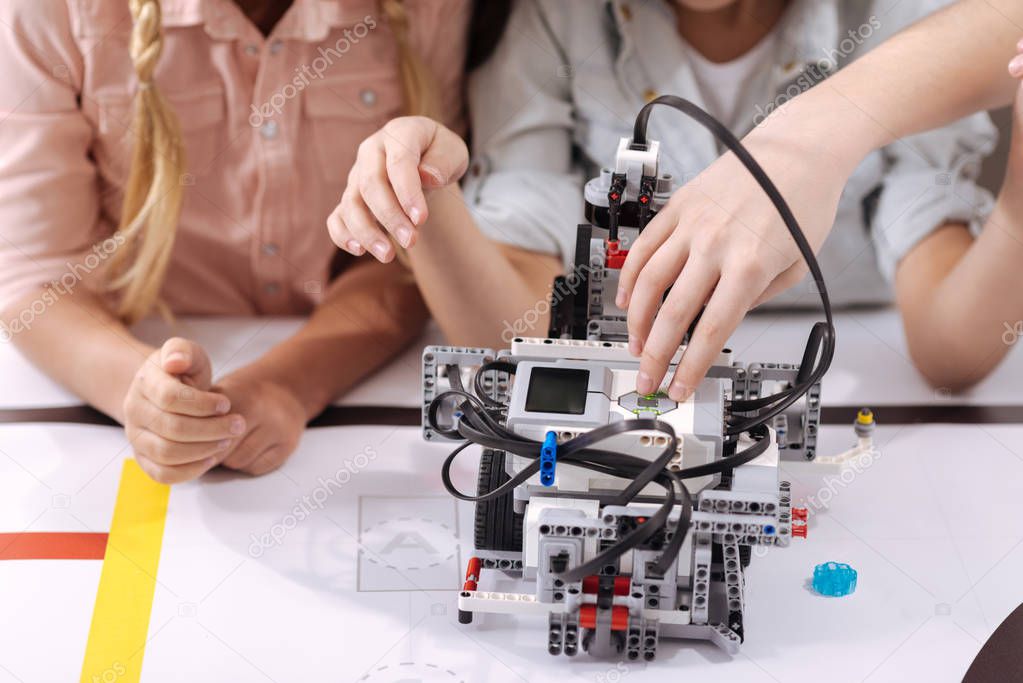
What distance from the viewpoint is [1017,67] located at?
772mm

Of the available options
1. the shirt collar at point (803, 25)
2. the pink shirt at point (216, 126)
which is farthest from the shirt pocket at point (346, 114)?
the shirt collar at point (803, 25)

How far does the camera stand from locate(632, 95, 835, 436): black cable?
61 cm

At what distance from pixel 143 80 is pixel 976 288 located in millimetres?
721

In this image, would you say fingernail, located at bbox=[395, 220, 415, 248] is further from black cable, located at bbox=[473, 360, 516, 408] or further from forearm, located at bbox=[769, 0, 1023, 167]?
forearm, located at bbox=[769, 0, 1023, 167]

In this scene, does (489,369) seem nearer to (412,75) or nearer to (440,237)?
(440,237)

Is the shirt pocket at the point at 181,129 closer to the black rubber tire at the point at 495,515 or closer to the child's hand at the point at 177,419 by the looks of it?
the child's hand at the point at 177,419

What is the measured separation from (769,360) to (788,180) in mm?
286

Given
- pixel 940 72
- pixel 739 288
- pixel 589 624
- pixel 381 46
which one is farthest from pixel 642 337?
pixel 381 46

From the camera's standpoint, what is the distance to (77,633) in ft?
2.28

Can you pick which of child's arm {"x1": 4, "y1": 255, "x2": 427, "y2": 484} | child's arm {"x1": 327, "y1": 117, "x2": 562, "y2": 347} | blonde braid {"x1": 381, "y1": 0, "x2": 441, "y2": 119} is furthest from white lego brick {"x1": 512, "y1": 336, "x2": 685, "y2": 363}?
blonde braid {"x1": 381, "y1": 0, "x2": 441, "y2": 119}

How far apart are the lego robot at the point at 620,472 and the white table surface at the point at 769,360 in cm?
23

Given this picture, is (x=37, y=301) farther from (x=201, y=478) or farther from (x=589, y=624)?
(x=589, y=624)

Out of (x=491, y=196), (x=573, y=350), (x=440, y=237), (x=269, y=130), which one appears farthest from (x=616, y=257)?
(x=269, y=130)

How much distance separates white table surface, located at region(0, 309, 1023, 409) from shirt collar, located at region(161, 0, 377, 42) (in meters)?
0.27
